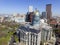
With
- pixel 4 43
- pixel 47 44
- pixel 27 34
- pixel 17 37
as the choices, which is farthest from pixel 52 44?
pixel 4 43

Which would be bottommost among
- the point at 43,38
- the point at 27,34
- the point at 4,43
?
the point at 4,43

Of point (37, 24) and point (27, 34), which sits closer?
point (27, 34)

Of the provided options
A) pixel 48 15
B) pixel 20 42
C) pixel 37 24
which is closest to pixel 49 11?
pixel 48 15

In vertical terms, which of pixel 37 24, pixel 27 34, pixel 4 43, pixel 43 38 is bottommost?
pixel 4 43

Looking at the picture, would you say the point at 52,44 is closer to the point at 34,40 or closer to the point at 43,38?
the point at 43,38

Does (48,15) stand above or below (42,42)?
above

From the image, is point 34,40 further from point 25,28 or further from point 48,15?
point 48,15

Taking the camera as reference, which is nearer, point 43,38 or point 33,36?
point 33,36

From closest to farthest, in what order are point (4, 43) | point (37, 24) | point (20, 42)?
point (20, 42)
point (37, 24)
point (4, 43)

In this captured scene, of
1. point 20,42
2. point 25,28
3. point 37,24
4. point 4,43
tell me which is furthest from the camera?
point 4,43
